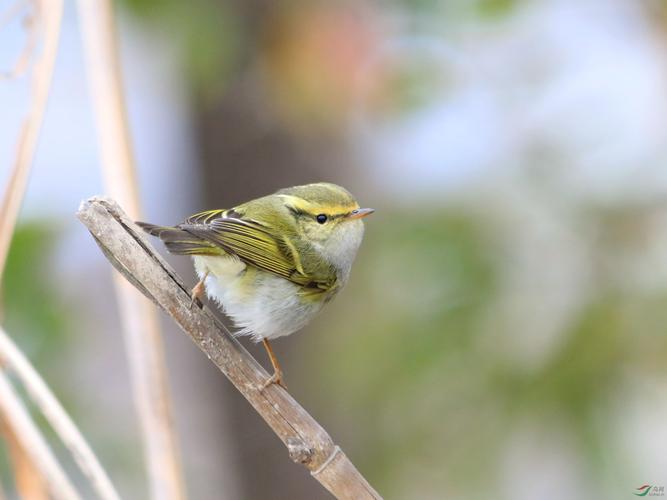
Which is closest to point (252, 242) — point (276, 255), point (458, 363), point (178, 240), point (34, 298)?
point (276, 255)

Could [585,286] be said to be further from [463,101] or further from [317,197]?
[317,197]

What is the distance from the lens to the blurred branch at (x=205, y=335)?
176 cm

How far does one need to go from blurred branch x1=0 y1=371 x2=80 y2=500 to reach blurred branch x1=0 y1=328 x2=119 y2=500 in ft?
0.12

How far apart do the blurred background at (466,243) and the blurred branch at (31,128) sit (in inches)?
51.8

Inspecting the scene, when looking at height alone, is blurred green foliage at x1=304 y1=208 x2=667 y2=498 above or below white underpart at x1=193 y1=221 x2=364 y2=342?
below

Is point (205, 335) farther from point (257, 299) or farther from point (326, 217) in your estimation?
point (326, 217)

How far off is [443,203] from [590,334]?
0.81 m

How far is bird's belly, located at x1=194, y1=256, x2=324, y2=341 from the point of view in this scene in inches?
93.4

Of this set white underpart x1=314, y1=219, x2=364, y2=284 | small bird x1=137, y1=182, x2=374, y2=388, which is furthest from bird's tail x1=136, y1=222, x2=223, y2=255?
white underpart x1=314, y1=219, x2=364, y2=284

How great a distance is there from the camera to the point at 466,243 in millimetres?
3455

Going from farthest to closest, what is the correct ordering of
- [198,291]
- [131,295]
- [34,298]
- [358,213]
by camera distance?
[34,298] → [358,213] → [198,291] → [131,295]

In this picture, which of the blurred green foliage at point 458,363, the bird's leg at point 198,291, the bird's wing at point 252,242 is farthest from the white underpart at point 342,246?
the blurred green foliage at point 458,363

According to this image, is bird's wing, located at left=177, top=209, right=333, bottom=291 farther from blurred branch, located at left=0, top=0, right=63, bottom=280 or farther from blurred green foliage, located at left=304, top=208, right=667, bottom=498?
blurred green foliage, located at left=304, top=208, right=667, bottom=498

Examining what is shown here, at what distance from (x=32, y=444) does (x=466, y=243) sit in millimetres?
2137
